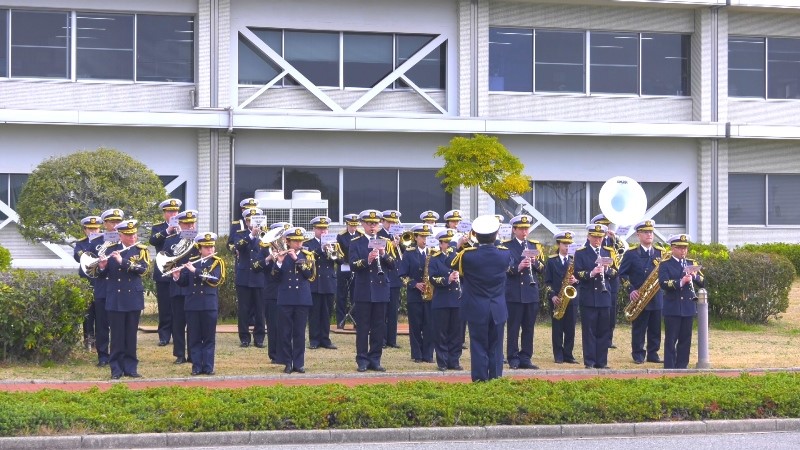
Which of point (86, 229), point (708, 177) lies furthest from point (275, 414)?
point (708, 177)

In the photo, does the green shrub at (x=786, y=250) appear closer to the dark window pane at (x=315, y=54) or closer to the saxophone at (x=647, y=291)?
the dark window pane at (x=315, y=54)

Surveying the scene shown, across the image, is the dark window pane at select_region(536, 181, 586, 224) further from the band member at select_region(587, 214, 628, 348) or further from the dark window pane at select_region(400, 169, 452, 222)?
the band member at select_region(587, 214, 628, 348)

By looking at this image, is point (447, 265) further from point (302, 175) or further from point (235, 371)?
point (302, 175)

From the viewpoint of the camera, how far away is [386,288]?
15633 mm

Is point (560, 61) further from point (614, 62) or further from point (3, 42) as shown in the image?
point (3, 42)

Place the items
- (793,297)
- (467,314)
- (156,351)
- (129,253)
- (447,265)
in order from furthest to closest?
(793,297), (156,351), (447,265), (129,253), (467,314)

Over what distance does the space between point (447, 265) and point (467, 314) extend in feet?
7.62

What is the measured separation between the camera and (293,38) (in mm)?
30141

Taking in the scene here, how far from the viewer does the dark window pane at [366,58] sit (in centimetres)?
3048

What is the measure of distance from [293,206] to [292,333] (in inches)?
485

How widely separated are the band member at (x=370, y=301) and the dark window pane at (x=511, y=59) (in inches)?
646

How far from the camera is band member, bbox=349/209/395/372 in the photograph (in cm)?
1538

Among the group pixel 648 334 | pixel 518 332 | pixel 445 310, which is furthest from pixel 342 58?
pixel 445 310

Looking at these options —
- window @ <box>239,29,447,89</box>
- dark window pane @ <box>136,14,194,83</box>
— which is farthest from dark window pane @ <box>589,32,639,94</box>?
dark window pane @ <box>136,14,194,83</box>
